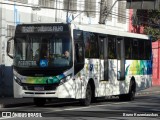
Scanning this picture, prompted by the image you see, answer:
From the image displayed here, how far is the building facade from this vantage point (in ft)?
96.8

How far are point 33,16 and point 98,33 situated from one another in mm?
8319

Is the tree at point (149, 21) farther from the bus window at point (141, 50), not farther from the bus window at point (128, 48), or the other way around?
the bus window at point (128, 48)

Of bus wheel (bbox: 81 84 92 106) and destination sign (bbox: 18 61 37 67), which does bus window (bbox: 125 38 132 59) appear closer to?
bus wheel (bbox: 81 84 92 106)

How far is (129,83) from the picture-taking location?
91.8 feet

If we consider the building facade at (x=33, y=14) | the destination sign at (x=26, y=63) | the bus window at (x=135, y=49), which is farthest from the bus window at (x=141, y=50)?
the destination sign at (x=26, y=63)

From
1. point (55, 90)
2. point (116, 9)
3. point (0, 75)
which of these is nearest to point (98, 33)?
point (55, 90)

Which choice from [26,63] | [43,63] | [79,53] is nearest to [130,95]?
[79,53]

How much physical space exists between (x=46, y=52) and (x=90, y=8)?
17.6 meters

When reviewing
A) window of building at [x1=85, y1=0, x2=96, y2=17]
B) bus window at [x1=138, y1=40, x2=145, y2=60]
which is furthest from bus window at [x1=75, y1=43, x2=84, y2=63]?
window of building at [x1=85, y1=0, x2=96, y2=17]

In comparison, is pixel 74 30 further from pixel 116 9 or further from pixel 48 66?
pixel 116 9

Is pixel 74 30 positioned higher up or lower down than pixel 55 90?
higher up

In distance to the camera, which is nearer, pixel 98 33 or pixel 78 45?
pixel 78 45

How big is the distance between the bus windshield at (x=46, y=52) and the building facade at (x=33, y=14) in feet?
22.0

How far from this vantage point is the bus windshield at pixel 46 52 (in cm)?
2152
